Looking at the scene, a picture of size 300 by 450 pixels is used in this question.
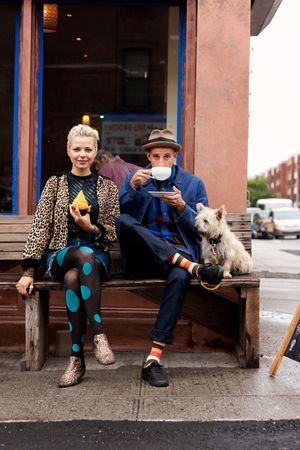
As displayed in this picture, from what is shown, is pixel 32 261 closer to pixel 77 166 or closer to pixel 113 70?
pixel 77 166

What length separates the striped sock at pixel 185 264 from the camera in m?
4.16

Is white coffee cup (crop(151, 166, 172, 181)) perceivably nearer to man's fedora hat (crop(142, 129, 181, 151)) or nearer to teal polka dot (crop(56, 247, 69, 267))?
man's fedora hat (crop(142, 129, 181, 151))

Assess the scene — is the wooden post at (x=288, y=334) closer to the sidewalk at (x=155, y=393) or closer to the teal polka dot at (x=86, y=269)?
the sidewalk at (x=155, y=393)

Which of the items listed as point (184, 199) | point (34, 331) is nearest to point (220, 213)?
point (184, 199)

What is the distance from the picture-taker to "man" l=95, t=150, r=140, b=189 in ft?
20.4

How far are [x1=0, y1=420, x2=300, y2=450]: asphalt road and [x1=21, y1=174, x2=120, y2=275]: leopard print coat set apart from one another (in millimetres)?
1345

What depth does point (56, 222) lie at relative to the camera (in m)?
4.29

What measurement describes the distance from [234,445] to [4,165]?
3771mm

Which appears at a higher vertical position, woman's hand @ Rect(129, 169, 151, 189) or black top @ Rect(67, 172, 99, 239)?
woman's hand @ Rect(129, 169, 151, 189)

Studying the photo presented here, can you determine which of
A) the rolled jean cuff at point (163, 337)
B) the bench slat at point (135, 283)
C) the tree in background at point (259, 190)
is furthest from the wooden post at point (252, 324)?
the tree in background at point (259, 190)

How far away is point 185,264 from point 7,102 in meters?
2.78

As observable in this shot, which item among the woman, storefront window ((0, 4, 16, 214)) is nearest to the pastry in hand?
the woman

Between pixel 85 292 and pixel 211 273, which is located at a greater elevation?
pixel 211 273

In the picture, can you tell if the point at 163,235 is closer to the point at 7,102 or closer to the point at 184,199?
the point at 184,199
